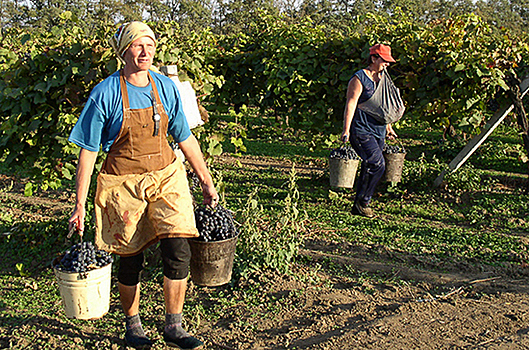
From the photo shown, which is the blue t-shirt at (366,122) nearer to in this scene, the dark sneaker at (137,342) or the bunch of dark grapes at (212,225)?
the bunch of dark grapes at (212,225)

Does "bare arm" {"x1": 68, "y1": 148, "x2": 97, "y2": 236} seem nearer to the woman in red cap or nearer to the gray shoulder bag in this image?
the woman in red cap

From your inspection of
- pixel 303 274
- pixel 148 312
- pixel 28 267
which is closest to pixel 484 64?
pixel 303 274

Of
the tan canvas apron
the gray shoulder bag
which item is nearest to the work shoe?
the gray shoulder bag

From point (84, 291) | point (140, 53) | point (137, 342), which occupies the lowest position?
point (137, 342)

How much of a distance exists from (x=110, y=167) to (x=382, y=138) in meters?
3.69

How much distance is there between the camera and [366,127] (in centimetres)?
566

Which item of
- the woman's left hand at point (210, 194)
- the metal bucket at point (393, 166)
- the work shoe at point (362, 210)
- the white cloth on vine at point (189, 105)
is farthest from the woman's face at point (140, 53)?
the metal bucket at point (393, 166)

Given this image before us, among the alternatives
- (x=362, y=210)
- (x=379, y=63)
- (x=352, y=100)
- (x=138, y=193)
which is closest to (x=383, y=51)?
(x=379, y=63)

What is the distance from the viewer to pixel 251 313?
3.38 meters

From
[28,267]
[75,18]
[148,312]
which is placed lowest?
[28,267]

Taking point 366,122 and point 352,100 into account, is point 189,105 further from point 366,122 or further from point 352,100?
point 366,122

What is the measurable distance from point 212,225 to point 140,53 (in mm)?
1231

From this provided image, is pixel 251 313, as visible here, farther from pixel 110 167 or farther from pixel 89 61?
pixel 89 61

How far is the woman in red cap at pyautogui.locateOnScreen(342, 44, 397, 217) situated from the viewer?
213 inches
